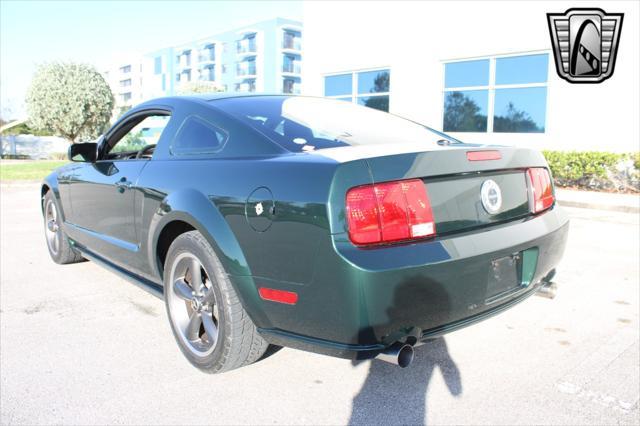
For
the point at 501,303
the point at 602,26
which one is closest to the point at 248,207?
the point at 501,303

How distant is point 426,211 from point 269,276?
75cm

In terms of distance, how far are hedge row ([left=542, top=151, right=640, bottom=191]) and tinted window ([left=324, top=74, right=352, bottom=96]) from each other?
8.34 meters

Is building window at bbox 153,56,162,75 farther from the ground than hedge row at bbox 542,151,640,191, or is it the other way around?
building window at bbox 153,56,162,75

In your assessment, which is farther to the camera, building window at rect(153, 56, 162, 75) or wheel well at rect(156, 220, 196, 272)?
building window at rect(153, 56, 162, 75)

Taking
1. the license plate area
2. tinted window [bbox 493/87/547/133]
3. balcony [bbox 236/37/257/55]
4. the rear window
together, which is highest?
balcony [bbox 236/37/257/55]

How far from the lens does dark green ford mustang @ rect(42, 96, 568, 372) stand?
2.15 meters

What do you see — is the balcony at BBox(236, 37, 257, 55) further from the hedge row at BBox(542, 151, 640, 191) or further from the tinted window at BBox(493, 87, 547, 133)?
the hedge row at BBox(542, 151, 640, 191)

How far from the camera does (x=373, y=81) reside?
59.6ft

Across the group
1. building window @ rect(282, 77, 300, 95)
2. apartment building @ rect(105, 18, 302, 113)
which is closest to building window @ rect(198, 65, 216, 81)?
apartment building @ rect(105, 18, 302, 113)

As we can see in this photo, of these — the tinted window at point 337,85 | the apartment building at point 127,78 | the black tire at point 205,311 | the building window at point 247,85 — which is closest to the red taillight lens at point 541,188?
the black tire at point 205,311

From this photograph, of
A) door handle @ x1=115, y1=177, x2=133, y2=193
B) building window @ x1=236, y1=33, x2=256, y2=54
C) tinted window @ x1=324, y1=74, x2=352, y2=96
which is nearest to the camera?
door handle @ x1=115, y1=177, x2=133, y2=193

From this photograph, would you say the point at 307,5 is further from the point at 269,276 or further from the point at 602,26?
the point at 269,276

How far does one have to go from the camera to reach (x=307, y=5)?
19.9 meters

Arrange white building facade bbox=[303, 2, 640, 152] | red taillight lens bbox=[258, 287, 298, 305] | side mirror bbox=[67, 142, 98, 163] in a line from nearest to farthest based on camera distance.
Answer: red taillight lens bbox=[258, 287, 298, 305] < side mirror bbox=[67, 142, 98, 163] < white building facade bbox=[303, 2, 640, 152]
